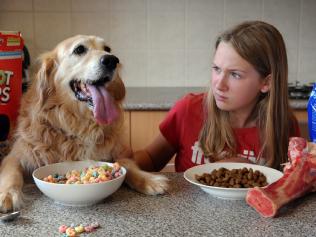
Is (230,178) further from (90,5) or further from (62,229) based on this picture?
(90,5)

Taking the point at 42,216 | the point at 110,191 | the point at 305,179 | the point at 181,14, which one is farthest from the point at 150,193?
the point at 181,14

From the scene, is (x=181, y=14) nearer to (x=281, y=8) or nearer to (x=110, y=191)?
(x=281, y=8)

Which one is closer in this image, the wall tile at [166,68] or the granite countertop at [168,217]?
the granite countertop at [168,217]

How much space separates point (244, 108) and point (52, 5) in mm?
1766

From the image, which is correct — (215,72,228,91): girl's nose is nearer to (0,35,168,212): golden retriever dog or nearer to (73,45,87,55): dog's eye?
(0,35,168,212): golden retriever dog

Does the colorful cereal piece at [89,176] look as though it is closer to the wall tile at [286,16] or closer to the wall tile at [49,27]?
the wall tile at [49,27]

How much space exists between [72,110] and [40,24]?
5.24 feet

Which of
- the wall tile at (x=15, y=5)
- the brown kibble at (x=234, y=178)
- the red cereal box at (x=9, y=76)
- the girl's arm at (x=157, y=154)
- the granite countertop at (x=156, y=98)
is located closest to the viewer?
the brown kibble at (x=234, y=178)

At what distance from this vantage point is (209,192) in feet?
3.05

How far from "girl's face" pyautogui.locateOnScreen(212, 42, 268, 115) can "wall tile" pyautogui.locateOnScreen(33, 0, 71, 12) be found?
1.63 meters

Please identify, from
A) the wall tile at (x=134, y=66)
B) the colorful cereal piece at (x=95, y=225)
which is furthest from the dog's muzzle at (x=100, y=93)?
the wall tile at (x=134, y=66)

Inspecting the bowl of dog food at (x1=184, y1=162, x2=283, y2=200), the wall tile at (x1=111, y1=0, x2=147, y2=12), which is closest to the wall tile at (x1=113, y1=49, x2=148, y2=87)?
the wall tile at (x1=111, y1=0, x2=147, y2=12)

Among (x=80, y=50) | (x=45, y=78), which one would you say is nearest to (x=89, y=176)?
(x=45, y=78)

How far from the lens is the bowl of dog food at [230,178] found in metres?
0.91
